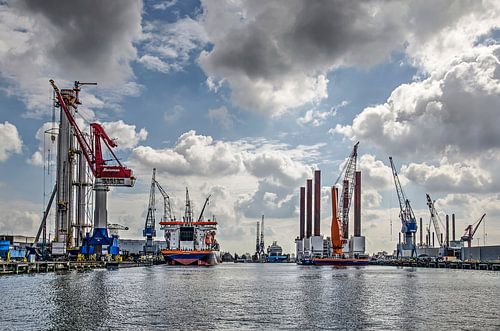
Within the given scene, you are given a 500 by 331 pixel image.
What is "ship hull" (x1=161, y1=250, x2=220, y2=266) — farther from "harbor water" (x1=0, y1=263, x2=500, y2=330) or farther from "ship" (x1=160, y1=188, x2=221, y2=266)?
"harbor water" (x1=0, y1=263, x2=500, y2=330)

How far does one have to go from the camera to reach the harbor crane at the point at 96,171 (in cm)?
14312

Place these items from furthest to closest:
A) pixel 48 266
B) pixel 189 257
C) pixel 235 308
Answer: pixel 189 257 → pixel 48 266 → pixel 235 308

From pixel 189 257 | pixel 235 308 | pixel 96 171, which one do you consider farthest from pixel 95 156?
pixel 235 308

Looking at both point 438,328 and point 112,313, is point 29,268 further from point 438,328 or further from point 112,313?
point 438,328

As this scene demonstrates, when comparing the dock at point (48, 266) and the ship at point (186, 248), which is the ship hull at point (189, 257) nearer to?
the ship at point (186, 248)

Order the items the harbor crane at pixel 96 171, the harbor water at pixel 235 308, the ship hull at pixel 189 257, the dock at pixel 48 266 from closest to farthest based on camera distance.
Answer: the harbor water at pixel 235 308, the dock at pixel 48 266, the harbor crane at pixel 96 171, the ship hull at pixel 189 257

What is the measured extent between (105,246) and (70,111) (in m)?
33.1

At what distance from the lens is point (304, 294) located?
7256 cm

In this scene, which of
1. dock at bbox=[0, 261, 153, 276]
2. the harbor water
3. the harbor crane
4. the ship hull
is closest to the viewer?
the harbor water

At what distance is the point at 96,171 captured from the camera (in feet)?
485

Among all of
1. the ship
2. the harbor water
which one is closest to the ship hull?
the ship

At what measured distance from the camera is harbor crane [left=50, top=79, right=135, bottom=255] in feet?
470

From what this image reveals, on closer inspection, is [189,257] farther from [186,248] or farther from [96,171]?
[96,171]

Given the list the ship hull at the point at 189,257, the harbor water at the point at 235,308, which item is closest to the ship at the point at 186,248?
the ship hull at the point at 189,257
